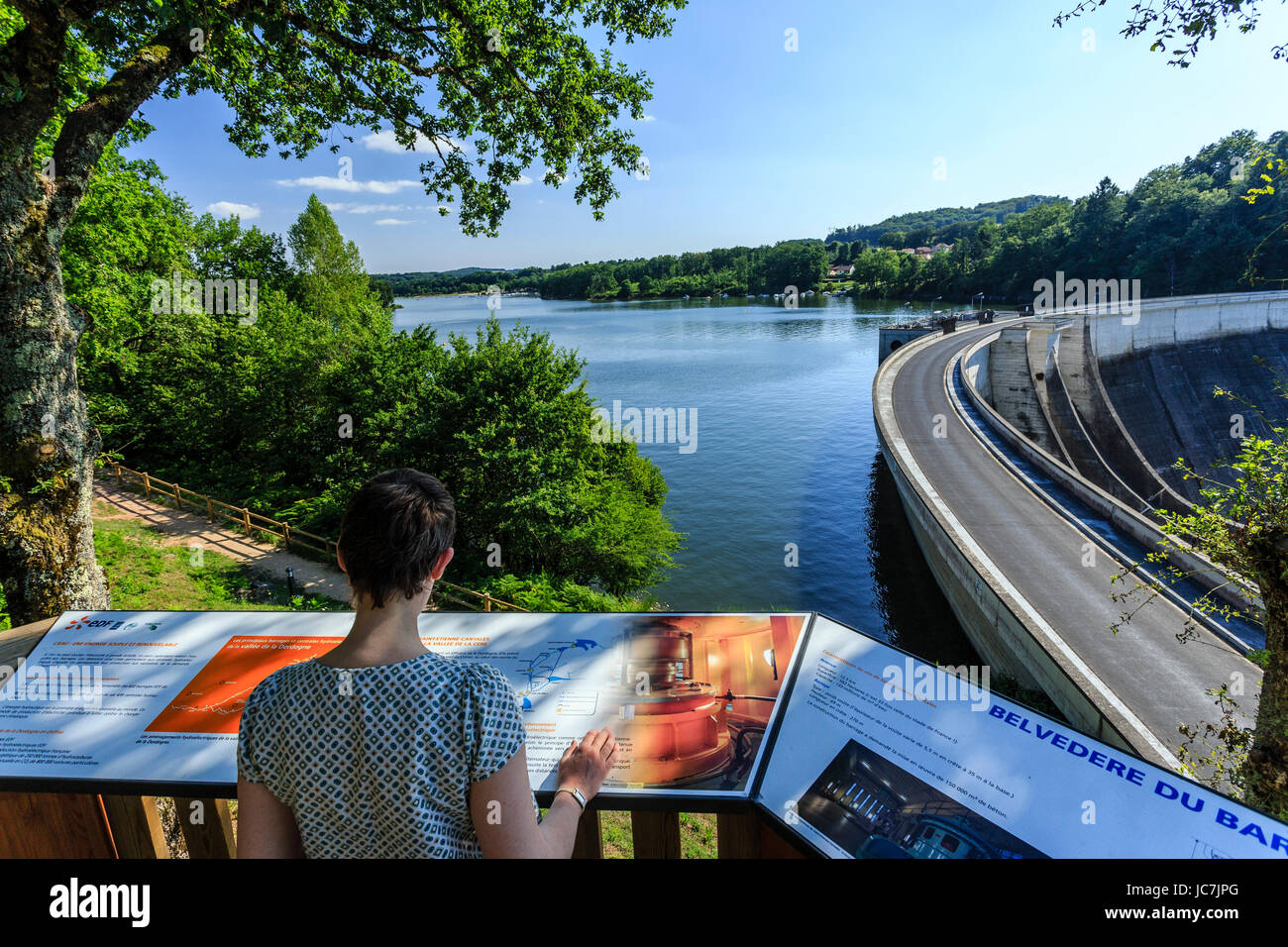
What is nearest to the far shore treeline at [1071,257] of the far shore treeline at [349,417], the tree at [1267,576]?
the tree at [1267,576]

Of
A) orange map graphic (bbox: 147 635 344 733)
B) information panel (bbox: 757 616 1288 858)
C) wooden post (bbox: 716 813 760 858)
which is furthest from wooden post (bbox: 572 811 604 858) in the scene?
orange map graphic (bbox: 147 635 344 733)

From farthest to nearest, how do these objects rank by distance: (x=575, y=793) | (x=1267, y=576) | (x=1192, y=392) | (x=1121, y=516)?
(x=1192, y=392)
(x=1121, y=516)
(x=1267, y=576)
(x=575, y=793)

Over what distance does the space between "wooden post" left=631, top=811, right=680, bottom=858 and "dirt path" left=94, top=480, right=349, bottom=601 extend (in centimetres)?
1521

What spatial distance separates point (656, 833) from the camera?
7.98ft

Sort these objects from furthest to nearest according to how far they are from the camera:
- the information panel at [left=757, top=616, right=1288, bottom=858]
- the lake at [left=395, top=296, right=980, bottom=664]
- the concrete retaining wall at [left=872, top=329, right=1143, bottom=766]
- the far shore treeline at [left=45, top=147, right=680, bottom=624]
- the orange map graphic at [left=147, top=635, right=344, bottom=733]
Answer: the lake at [left=395, top=296, right=980, bottom=664], the far shore treeline at [left=45, top=147, right=680, bottom=624], the concrete retaining wall at [left=872, top=329, right=1143, bottom=766], the orange map graphic at [left=147, top=635, right=344, bottom=733], the information panel at [left=757, top=616, right=1288, bottom=858]

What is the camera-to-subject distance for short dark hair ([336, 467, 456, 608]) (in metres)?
1.73

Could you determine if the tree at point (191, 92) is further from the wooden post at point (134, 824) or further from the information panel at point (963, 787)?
the information panel at point (963, 787)

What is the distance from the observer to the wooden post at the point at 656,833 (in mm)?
2408

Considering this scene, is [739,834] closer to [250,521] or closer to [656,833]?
[656,833]

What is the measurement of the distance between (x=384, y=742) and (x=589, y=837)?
3.93ft

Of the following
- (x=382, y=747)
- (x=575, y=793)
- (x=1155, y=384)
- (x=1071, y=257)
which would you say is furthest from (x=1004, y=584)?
(x=1071, y=257)

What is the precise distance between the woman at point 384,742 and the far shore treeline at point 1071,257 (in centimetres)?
590

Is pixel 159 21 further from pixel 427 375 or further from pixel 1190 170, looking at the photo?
pixel 1190 170

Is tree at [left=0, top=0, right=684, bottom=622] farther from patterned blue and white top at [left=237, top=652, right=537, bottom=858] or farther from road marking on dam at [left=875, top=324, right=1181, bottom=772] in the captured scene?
road marking on dam at [left=875, top=324, right=1181, bottom=772]
